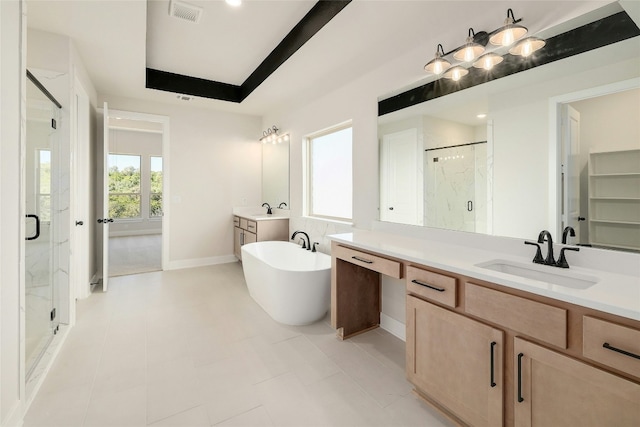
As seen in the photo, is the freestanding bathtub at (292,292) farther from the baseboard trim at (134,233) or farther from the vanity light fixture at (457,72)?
the baseboard trim at (134,233)

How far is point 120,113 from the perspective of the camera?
427cm

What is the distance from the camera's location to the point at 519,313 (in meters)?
1.24

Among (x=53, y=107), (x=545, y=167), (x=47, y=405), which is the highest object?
(x=53, y=107)

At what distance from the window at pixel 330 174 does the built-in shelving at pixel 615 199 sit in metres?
2.19

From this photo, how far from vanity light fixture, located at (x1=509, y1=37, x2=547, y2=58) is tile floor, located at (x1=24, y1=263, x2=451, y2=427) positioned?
82.4 inches

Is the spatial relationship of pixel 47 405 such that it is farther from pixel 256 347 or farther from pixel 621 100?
pixel 621 100

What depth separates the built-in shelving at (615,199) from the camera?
140 centimetres

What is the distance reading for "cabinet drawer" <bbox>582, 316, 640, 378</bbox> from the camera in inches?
37.5

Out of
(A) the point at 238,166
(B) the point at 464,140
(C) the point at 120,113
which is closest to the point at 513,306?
(B) the point at 464,140

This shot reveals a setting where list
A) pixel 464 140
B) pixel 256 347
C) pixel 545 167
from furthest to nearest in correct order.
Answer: pixel 256 347, pixel 464 140, pixel 545 167

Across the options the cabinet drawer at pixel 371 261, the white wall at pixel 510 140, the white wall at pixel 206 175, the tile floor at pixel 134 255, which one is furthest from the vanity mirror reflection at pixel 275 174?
the cabinet drawer at pixel 371 261

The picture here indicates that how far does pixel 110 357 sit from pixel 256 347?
1.07m

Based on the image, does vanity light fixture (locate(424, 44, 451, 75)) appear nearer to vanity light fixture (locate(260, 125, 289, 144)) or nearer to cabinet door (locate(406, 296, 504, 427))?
cabinet door (locate(406, 296, 504, 427))
